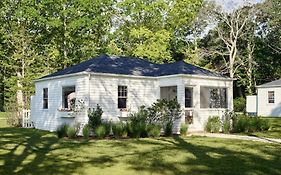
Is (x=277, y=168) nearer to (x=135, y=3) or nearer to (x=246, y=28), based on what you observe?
(x=135, y=3)

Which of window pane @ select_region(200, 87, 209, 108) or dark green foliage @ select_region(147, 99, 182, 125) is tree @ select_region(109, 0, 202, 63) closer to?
window pane @ select_region(200, 87, 209, 108)

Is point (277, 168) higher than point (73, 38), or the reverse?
point (73, 38)

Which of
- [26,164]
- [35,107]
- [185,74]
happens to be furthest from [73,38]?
[26,164]

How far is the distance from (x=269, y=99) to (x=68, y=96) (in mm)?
18717

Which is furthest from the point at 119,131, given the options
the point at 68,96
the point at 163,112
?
the point at 68,96

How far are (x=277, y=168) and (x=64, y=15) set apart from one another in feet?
89.8

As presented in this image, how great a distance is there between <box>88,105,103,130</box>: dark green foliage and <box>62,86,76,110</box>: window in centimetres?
232

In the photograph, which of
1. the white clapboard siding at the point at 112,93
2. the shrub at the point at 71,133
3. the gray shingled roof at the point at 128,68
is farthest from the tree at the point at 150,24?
the shrub at the point at 71,133

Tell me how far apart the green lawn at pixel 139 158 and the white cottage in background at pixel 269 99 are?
19290 mm

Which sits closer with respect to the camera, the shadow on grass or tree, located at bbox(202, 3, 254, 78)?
the shadow on grass

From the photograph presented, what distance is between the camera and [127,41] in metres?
40.1

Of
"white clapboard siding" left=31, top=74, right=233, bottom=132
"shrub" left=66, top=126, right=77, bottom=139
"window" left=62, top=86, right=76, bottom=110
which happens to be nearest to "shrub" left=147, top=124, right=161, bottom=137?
"white clapboard siding" left=31, top=74, right=233, bottom=132

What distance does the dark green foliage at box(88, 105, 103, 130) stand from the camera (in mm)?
16797

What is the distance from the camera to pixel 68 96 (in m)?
19.9
